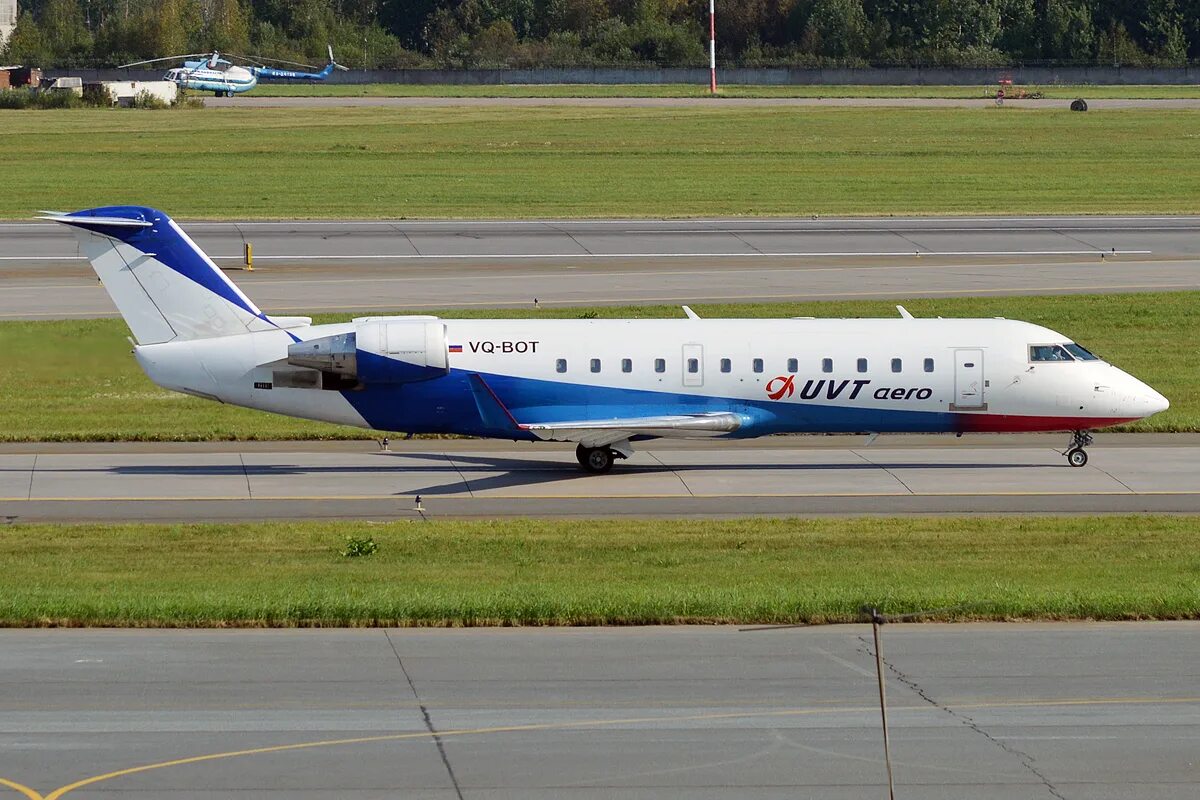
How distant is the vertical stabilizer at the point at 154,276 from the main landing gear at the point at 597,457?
7.27 m

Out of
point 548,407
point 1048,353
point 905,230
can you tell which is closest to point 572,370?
point 548,407

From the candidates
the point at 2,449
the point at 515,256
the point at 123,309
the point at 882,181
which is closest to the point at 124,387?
the point at 2,449

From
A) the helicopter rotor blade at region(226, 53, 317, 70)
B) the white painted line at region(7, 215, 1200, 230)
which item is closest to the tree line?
the helicopter rotor blade at region(226, 53, 317, 70)

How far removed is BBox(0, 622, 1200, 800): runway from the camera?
52.0 ft

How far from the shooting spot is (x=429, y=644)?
67.3 ft

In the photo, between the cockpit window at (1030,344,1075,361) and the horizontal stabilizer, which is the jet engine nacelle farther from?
the cockpit window at (1030,344,1075,361)

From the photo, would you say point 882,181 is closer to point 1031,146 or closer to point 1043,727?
point 1031,146

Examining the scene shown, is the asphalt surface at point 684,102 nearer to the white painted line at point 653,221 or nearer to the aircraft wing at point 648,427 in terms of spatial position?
the white painted line at point 653,221

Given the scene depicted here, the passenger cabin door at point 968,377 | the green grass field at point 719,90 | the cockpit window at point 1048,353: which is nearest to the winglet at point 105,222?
the passenger cabin door at point 968,377

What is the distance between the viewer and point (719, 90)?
154375 mm

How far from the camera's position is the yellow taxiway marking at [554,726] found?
51.6 feet

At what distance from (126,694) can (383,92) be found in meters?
140

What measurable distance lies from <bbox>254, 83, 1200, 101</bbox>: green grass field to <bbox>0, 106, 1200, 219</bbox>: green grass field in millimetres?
20709

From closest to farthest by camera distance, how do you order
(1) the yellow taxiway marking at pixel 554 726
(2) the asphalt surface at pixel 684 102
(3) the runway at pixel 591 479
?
(1) the yellow taxiway marking at pixel 554 726
(3) the runway at pixel 591 479
(2) the asphalt surface at pixel 684 102
